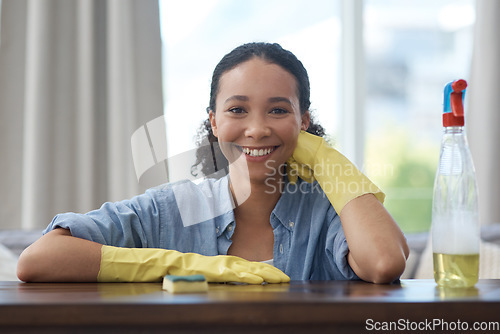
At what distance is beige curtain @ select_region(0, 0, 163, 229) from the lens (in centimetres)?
216

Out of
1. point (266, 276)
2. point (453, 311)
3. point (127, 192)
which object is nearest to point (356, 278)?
point (266, 276)

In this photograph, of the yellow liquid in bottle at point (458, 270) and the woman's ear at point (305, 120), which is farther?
the woman's ear at point (305, 120)

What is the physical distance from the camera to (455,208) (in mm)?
848

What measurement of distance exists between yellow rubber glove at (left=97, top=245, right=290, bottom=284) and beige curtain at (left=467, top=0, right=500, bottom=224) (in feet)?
6.30

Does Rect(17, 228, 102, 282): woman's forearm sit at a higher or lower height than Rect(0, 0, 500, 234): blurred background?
lower

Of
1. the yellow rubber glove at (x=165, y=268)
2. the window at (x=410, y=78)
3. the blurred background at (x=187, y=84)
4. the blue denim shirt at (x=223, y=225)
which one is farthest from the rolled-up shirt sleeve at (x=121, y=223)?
the window at (x=410, y=78)

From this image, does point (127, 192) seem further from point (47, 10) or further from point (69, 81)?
point (47, 10)

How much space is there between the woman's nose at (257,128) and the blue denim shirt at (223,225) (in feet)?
0.58

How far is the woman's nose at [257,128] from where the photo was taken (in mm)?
1219

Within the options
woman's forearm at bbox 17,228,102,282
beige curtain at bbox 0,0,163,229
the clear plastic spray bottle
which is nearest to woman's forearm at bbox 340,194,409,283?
the clear plastic spray bottle

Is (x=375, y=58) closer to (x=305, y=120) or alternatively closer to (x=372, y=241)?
(x=305, y=120)

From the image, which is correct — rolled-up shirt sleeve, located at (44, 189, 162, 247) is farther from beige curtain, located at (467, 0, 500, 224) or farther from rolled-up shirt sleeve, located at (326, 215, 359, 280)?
beige curtain, located at (467, 0, 500, 224)

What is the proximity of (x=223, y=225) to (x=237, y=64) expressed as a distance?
1.30 feet

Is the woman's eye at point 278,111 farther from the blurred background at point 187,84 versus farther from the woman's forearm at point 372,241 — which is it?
the blurred background at point 187,84
